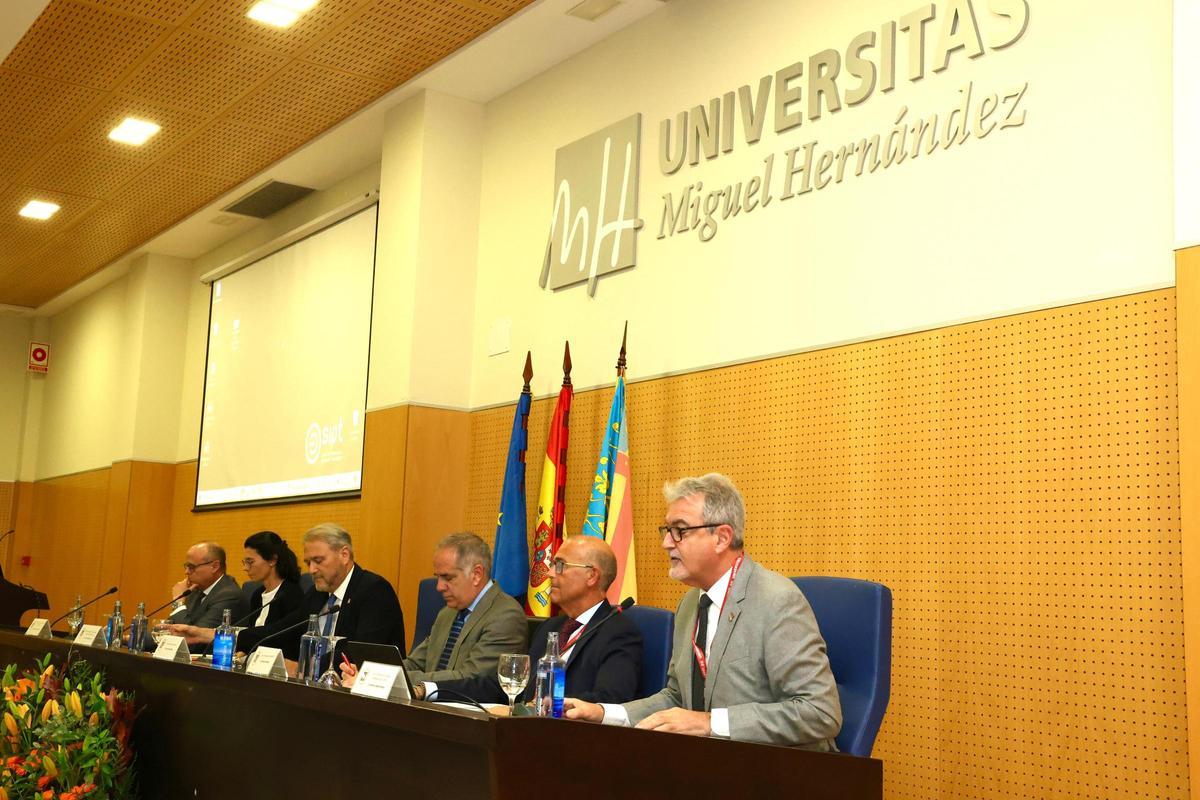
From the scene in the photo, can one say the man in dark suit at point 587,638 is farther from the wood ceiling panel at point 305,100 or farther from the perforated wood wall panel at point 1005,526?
the wood ceiling panel at point 305,100

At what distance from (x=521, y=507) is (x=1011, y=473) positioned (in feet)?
8.36

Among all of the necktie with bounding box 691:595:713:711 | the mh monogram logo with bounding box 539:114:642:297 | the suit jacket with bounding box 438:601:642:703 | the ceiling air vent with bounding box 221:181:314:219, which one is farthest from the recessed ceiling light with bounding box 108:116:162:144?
the necktie with bounding box 691:595:713:711

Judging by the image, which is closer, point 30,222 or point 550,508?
point 550,508

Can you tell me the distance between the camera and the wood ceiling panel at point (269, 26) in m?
5.78

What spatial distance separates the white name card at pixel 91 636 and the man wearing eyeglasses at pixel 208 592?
149cm

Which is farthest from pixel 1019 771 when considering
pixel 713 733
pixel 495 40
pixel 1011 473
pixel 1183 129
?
pixel 495 40

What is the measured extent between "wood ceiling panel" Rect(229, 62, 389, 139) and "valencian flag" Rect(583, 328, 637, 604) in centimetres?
261

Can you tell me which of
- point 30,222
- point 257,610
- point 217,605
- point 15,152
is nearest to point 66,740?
point 257,610

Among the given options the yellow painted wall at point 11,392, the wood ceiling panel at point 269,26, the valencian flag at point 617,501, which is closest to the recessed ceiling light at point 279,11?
the wood ceiling panel at point 269,26

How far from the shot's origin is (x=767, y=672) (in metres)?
2.81

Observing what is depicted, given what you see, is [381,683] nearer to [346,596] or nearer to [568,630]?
[568,630]

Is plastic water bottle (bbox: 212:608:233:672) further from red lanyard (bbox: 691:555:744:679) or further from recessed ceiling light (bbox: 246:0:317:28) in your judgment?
recessed ceiling light (bbox: 246:0:317:28)

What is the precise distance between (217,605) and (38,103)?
10.5 feet

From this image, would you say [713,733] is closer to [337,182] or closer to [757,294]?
[757,294]
